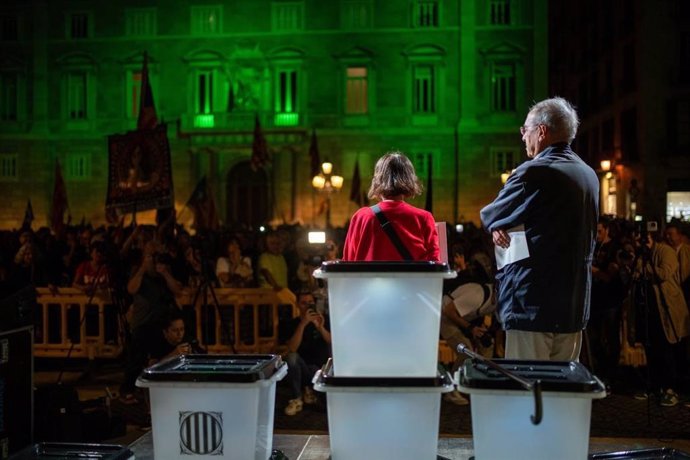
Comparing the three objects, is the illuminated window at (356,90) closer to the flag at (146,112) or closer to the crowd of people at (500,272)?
the crowd of people at (500,272)

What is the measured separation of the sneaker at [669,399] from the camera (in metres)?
7.50

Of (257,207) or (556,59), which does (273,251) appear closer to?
(257,207)

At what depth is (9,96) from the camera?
37.4m

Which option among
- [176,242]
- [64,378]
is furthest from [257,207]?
[64,378]

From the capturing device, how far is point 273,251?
10.1m

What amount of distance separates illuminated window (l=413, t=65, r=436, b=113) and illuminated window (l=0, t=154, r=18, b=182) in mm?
20068

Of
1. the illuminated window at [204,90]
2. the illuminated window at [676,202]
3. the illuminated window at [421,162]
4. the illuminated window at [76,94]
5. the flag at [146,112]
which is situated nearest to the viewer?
the flag at [146,112]

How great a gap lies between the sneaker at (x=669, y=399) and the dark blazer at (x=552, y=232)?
4274 mm

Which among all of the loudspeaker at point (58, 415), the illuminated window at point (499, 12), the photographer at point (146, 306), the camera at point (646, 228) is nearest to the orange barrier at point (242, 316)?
the photographer at point (146, 306)

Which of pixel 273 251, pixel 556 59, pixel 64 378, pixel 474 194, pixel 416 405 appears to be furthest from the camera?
pixel 556 59

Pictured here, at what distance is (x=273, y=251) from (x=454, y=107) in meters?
26.2

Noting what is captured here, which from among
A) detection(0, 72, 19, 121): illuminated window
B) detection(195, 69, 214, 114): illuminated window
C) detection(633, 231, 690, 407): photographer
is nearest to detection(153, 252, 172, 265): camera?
detection(633, 231, 690, 407): photographer

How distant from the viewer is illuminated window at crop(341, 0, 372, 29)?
3525cm

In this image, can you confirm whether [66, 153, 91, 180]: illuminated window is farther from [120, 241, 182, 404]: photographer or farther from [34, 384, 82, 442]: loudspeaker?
[34, 384, 82, 442]: loudspeaker
